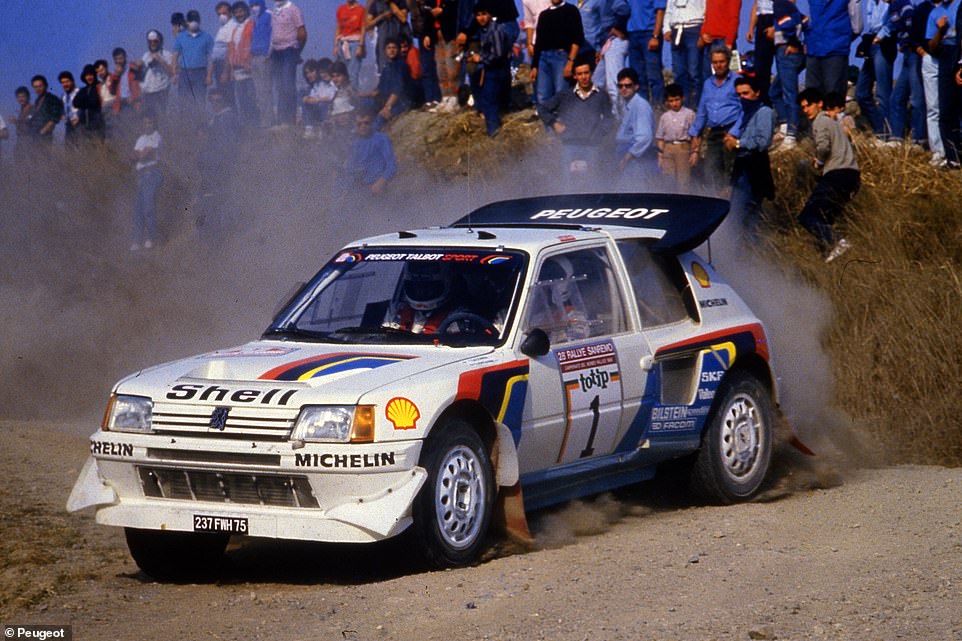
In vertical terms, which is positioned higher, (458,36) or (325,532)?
(458,36)

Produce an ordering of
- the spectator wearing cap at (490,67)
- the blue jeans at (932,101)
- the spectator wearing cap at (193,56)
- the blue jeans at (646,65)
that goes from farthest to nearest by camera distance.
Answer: the spectator wearing cap at (193,56), the spectator wearing cap at (490,67), the blue jeans at (646,65), the blue jeans at (932,101)

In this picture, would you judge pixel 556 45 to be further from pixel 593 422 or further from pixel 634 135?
pixel 593 422

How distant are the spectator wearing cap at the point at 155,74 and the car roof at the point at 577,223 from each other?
32.6 feet

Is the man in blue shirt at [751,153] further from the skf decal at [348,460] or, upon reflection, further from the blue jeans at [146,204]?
the blue jeans at [146,204]

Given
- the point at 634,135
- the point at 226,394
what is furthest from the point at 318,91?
the point at 226,394

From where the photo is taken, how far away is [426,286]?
7.49 metres

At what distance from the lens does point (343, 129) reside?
17.9 m

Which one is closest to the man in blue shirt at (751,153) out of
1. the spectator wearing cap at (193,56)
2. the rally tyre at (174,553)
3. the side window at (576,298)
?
the side window at (576,298)

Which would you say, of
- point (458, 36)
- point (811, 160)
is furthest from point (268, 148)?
point (811, 160)

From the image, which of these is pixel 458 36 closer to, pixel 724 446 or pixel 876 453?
pixel 876 453

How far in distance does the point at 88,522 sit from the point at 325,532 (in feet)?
8.68

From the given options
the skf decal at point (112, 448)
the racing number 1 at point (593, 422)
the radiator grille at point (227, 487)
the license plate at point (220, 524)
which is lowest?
the racing number 1 at point (593, 422)

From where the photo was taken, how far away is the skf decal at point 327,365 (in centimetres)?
649

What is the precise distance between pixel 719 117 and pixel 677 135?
0.52 m
